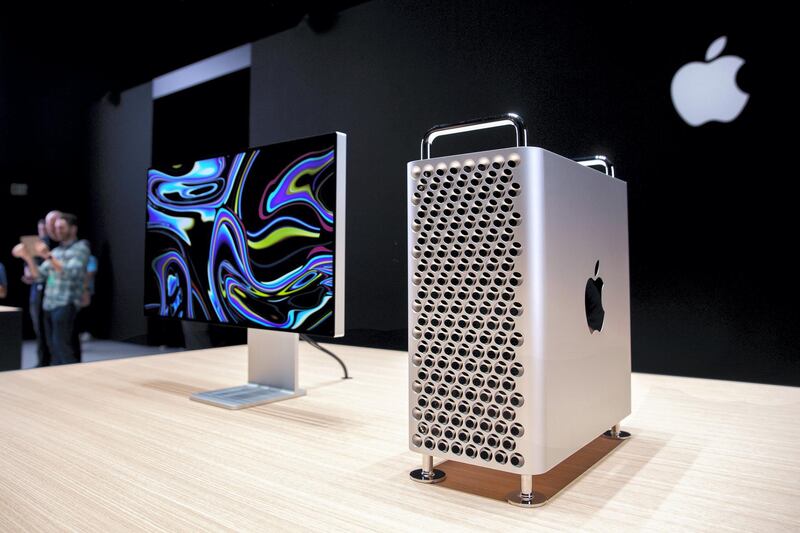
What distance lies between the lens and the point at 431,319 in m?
0.65

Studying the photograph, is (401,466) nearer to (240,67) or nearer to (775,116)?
(775,116)

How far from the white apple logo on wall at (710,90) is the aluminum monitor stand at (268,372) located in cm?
143

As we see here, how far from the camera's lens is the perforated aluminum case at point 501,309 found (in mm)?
583

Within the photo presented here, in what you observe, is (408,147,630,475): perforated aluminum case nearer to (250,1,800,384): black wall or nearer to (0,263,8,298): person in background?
(250,1,800,384): black wall

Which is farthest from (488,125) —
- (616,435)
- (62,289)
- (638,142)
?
(62,289)

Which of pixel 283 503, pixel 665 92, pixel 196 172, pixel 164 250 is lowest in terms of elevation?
pixel 283 503

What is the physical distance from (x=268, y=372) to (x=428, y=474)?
63 cm

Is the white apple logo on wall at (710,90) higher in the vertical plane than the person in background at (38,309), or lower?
higher

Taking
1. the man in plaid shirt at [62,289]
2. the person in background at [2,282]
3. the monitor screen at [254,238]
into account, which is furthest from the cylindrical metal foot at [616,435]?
the person in background at [2,282]

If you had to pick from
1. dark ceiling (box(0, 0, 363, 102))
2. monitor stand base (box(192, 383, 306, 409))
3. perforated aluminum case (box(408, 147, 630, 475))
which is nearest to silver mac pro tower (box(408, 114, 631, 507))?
perforated aluminum case (box(408, 147, 630, 475))

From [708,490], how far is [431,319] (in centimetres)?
38

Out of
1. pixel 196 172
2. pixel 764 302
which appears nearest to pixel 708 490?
pixel 196 172

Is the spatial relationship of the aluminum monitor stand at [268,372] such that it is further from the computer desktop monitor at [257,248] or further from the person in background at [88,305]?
the person in background at [88,305]

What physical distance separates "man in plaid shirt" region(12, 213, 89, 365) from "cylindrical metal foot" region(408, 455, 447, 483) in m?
3.40
